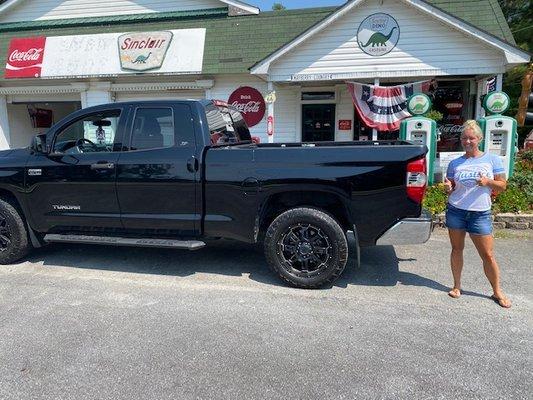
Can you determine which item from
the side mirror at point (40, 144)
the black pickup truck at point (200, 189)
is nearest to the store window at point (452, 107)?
the black pickup truck at point (200, 189)

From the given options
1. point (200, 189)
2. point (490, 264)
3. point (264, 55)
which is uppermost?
point (264, 55)

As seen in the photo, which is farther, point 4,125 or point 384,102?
point 4,125

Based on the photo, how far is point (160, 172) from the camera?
14.9ft

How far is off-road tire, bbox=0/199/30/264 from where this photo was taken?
5086mm

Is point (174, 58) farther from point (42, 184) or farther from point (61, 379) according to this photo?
point (61, 379)

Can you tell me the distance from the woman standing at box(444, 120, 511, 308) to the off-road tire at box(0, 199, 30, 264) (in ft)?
16.1

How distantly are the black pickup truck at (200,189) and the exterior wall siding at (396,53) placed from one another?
20.0 ft

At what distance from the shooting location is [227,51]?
11.8 m

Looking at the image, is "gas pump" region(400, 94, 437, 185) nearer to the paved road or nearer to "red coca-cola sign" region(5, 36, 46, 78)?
the paved road

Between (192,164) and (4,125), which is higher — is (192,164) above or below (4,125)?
below

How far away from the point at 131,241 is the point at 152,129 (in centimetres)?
129

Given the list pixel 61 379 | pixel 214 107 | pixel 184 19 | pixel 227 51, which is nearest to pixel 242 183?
pixel 214 107

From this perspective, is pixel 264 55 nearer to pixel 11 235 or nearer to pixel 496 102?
pixel 496 102

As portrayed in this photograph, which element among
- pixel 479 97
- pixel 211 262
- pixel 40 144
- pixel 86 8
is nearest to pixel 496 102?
pixel 479 97
